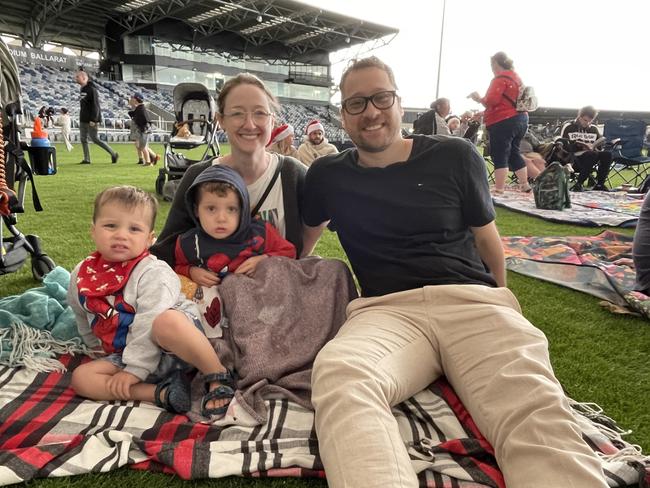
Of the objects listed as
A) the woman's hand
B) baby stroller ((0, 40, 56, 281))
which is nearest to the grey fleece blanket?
baby stroller ((0, 40, 56, 281))

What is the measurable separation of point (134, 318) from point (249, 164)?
1.02 m

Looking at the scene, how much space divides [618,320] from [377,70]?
213 centimetres

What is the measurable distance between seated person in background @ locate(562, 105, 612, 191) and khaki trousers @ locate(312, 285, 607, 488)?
806 centimetres

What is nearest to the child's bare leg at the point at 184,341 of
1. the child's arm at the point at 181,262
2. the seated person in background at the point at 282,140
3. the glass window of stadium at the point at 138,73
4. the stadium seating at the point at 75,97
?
the child's arm at the point at 181,262

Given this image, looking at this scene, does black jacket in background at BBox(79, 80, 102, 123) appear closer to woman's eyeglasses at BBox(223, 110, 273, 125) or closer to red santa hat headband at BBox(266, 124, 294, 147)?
red santa hat headband at BBox(266, 124, 294, 147)

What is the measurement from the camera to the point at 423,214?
1.98m

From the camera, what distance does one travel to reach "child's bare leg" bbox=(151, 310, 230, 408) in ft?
5.91

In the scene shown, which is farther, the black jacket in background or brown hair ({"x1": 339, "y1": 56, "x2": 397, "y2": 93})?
the black jacket in background

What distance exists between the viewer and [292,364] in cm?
193

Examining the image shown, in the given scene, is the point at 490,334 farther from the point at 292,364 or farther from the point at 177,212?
the point at 177,212

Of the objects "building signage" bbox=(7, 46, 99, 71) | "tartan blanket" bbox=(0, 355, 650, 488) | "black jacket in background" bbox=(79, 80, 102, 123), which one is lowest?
"tartan blanket" bbox=(0, 355, 650, 488)

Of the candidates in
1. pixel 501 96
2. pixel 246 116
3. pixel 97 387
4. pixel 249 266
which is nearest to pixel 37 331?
pixel 97 387

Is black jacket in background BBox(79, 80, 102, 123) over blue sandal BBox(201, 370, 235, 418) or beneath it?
over

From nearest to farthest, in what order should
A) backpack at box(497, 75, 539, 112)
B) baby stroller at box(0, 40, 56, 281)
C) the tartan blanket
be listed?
the tartan blanket, baby stroller at box(0, 40, 56, 281), backpack at box(497, 75, 539, 112)
